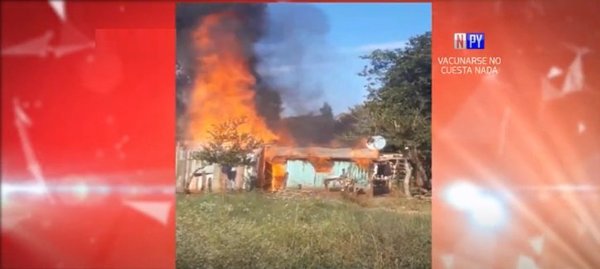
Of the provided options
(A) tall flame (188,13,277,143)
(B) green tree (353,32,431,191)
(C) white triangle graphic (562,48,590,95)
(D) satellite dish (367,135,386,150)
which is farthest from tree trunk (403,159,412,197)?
(C) white triangle graphic (562,48,590,95)

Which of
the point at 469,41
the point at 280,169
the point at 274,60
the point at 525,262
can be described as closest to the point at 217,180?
the point at 280,169

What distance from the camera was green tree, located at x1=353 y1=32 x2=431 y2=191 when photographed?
3113mm

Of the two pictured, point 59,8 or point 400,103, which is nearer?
point 59,8

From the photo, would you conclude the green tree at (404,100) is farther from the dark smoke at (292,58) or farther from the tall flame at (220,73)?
the tall flame at (220,73)

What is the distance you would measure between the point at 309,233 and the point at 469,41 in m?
1.11

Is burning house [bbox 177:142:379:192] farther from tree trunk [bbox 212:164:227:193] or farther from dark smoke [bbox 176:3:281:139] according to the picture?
dark smoke [bbox 176:3:281:139]

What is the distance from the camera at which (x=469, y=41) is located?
3.09 metres

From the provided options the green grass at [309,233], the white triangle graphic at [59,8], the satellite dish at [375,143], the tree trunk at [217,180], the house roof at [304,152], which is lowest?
the green grass at [309,233]

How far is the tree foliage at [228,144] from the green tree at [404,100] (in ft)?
1.61

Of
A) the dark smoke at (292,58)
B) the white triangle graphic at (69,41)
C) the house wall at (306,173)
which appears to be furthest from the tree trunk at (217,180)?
the white triangle graphic at (69,41)

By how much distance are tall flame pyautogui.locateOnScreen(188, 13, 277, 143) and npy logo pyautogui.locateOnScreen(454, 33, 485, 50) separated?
92 cm

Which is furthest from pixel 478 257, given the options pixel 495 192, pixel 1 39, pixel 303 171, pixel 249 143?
pixel 1 39

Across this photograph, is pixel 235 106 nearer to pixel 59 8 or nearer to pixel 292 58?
pixel 292 58

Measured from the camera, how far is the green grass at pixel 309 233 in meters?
3.11
